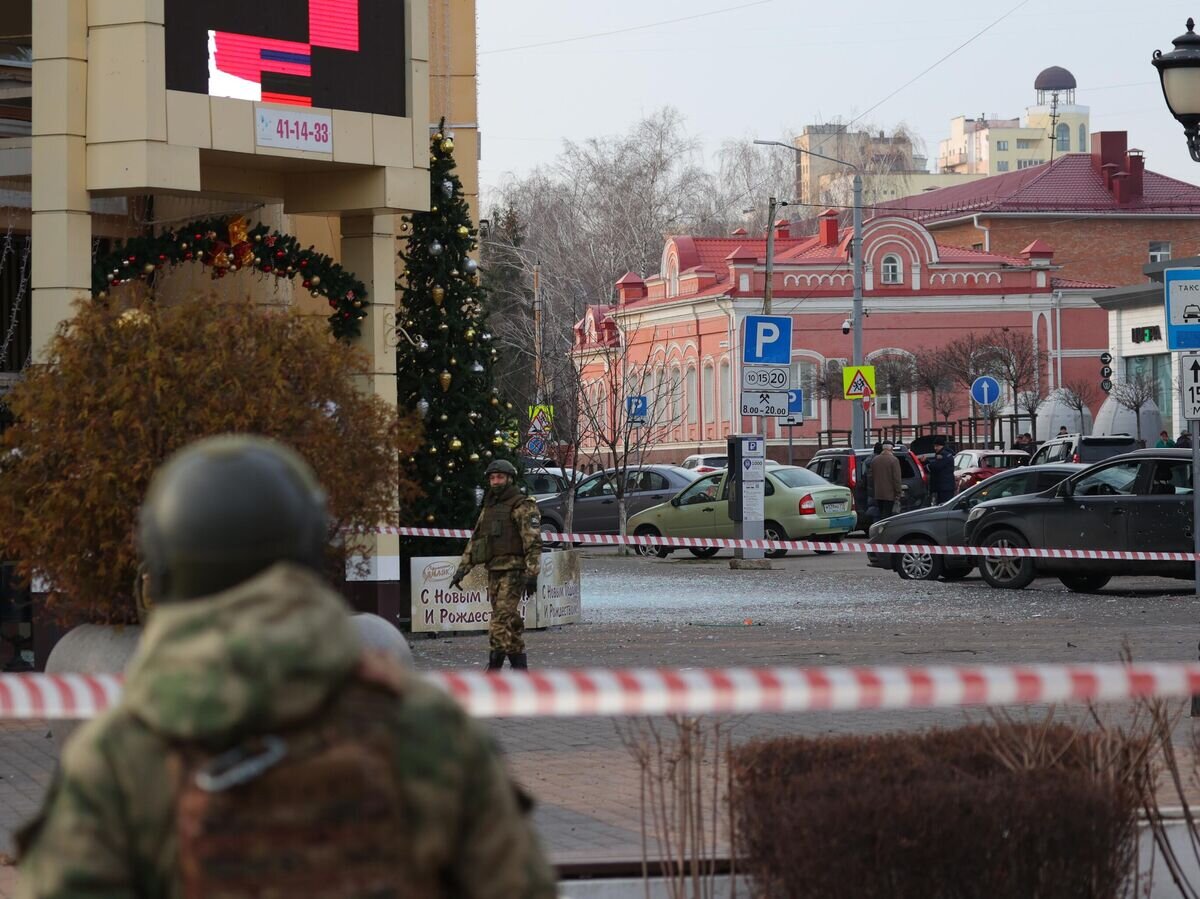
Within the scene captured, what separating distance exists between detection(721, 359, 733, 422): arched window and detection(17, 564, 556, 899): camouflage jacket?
212 ft

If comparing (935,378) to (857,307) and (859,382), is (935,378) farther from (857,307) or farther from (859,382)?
(859,382)

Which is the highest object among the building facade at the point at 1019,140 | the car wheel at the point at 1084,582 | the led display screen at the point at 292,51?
the building facade at the point at 1019,140

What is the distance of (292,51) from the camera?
15.3 m

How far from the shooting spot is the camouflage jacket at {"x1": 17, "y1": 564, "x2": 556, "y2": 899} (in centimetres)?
230

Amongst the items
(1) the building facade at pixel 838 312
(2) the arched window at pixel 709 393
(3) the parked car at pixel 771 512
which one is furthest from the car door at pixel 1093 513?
(2) the arched window at pixel 709 393

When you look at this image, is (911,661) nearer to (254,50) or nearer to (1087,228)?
(254,50)

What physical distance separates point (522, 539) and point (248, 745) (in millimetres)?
11750

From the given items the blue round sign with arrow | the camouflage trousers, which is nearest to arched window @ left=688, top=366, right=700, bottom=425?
the blue round sign with arrow

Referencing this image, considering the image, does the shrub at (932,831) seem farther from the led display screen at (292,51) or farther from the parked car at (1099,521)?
the parked car at (1099,521)

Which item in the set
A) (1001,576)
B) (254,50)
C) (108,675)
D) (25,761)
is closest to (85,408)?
(108,675)

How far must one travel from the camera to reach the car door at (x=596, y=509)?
113 feet

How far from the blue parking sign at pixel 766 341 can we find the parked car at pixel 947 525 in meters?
2.53

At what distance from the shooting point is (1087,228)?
8344 cm

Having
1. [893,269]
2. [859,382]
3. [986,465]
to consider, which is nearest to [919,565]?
[859,382]
